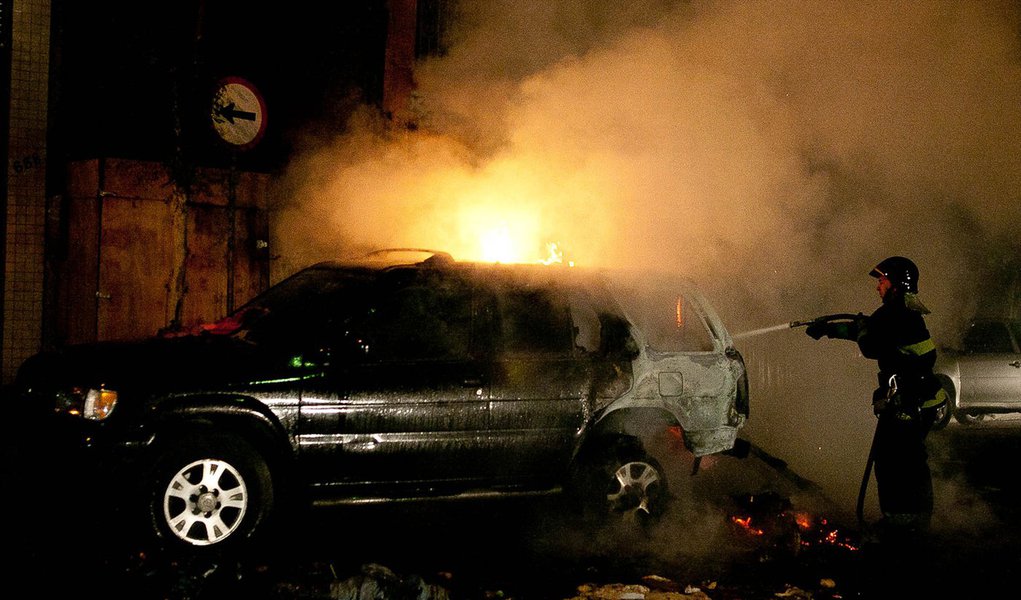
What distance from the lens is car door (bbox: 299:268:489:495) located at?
5.09 m

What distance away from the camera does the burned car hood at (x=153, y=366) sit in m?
4.80

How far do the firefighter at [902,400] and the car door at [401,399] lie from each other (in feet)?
9.00

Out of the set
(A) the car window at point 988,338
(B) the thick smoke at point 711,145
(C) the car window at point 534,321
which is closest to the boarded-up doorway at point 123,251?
(B) the thick smoke at point 711,145

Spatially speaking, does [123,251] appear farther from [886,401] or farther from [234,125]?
[886,401]

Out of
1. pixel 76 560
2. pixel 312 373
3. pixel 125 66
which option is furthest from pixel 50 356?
pixel 125 66

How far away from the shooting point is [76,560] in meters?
4.67

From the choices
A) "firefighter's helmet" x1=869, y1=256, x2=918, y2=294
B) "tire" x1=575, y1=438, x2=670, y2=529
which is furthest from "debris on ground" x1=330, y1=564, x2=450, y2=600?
"firefighter's helmet" x1=869, y1=256, x2=918, y2=294

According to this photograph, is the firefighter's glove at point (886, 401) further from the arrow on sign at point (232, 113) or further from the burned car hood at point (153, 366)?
the arrow on sign at point (232, 113)

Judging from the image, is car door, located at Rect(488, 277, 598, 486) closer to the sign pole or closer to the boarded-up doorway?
the boarded-up doorway

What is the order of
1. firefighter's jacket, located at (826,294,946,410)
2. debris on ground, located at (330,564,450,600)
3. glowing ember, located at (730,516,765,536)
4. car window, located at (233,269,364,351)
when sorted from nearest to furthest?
debris on ground, located at (330,564,450,600) → car window, located at (233,269,364,351) → firefighter's jacket, located at (826,294,946,410) → glowing ember, located at (730,516,765,536)

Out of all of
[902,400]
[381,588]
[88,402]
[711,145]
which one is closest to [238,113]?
[711,145]

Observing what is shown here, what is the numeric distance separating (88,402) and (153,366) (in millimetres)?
394

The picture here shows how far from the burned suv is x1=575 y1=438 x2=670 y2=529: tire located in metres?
0.01

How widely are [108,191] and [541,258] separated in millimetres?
5047
